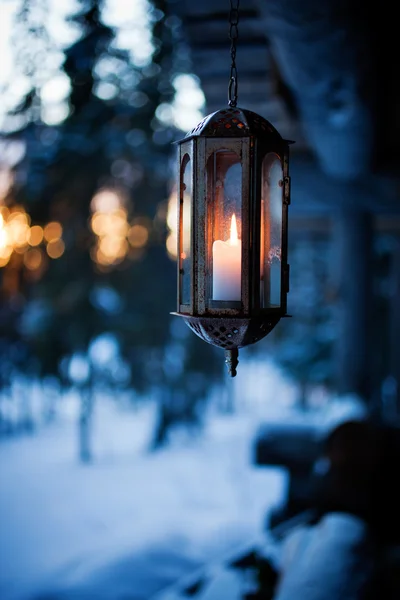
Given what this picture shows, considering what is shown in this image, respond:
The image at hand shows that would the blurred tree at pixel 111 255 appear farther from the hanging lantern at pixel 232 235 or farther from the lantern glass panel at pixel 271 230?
the hanging lantern at pixel 232 235

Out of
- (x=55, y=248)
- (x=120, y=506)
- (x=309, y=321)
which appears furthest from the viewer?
(x=309, y=321)

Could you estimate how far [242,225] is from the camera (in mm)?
1629

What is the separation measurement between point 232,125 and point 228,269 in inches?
14.7

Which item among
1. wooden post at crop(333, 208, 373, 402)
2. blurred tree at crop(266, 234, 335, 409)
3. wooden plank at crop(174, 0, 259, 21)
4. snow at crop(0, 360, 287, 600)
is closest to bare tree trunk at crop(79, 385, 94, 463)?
snow at crop(0, 360, 287, 600)

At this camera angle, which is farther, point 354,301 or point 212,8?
point 354,301

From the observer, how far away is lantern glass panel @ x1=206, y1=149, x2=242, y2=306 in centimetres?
164

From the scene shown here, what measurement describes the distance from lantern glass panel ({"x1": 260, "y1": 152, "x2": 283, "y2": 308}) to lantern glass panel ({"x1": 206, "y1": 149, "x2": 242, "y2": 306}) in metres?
0.10

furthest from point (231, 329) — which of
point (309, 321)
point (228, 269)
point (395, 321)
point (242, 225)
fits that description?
point (309, 321)

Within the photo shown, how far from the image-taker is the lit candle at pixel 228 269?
1.64 metres

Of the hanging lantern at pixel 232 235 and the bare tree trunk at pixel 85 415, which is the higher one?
the hanging lantern at pixel 232 235

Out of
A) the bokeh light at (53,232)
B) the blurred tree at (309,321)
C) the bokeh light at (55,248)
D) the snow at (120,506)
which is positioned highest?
the bokeh light at (53,232)

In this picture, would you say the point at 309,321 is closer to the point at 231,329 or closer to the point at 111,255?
the point at 111,255

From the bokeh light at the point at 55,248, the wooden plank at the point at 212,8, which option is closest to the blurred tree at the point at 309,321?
the bokeh light at the point at 55,248

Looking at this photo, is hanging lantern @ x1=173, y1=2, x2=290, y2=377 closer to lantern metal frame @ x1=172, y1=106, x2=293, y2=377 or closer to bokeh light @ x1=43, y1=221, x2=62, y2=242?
lantern metal frame @ x1=172, y1=106, x2=293, y2=377
